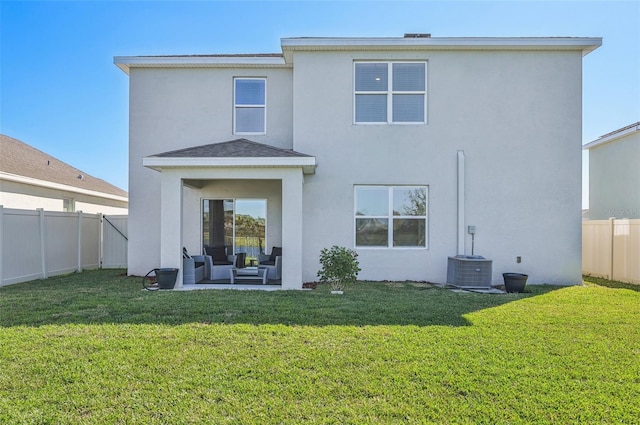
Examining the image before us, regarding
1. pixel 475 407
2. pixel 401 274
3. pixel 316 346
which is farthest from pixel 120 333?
pixel 401 274

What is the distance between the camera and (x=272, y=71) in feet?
39.8

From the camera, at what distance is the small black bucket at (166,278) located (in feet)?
30.6

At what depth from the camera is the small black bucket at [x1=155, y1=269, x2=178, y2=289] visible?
931 centimetres

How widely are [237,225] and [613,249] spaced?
1245 cm

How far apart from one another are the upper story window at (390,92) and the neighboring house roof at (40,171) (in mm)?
13067

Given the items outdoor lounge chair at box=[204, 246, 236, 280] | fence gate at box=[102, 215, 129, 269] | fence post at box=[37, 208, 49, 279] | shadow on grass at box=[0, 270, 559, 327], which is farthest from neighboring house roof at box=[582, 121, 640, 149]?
fence post at box=[37, 208, 49, 279]

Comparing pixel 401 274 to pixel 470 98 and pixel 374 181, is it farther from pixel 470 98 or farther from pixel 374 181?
pixel 470 98

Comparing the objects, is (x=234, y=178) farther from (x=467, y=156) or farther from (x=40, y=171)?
(x=40, y=171)

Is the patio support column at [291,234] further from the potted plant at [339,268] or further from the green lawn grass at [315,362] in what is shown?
the green lawn grass at [315,362]

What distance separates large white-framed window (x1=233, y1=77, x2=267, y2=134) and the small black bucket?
17.1 ft

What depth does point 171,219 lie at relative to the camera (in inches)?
376

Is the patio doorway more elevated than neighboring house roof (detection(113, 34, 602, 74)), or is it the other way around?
neighboring house roof (detection(113, 34, 602, 74))

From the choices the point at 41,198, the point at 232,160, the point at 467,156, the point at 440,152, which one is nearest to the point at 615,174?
the point at 467,156

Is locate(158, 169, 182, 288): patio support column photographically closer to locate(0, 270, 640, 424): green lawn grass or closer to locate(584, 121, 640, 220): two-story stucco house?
locate(0, 270, 640, 424): green lawn grass
